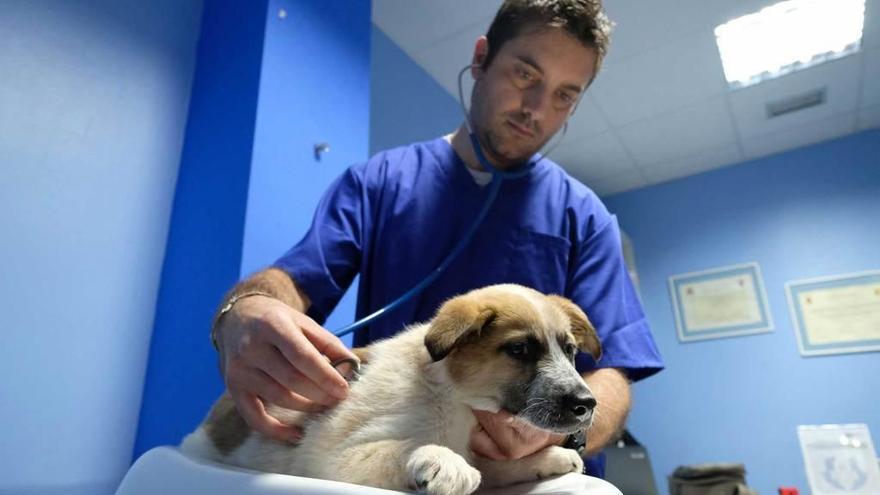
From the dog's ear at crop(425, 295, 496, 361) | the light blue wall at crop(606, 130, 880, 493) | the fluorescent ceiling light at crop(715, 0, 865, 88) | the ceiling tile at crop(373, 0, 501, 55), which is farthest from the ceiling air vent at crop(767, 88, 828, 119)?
the dog's ear at crop(425, 295, 496, 361)

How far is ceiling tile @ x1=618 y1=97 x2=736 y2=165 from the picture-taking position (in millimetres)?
3533

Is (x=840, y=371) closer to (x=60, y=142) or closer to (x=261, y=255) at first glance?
(x=261, y=255)

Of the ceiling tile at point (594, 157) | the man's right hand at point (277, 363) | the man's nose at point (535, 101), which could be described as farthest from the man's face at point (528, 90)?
the ceiling tile at point (594, 157)

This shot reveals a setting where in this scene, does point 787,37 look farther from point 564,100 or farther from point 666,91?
point 564,100

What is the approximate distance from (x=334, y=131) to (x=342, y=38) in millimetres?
414

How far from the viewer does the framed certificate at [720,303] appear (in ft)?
12.4

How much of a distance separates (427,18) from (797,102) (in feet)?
8.42

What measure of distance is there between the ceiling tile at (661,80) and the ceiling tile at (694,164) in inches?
30.8

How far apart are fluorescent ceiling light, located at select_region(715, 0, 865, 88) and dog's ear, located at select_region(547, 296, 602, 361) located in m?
2.59

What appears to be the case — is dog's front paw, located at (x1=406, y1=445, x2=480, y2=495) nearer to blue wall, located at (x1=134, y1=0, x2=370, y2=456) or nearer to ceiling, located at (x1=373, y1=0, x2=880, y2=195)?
blue wall, located at (x1=134, y1=0, x2=370, y2=456)

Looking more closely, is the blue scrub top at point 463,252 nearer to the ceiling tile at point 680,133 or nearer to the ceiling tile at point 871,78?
the ceiling tile at point 680,133

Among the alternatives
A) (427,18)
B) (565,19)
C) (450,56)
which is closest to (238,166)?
(565,19)

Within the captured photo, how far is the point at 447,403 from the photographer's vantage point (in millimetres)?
721

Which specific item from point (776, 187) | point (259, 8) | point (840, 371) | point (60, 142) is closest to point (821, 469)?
point (840, 371)
